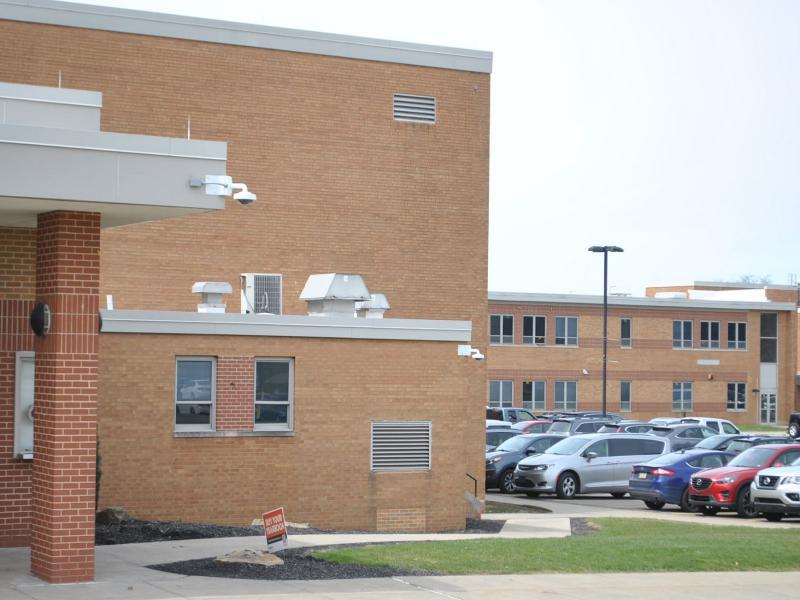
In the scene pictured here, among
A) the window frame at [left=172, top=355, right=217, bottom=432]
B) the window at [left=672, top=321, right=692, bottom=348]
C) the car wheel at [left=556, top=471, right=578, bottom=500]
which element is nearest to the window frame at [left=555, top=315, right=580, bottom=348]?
the window at [left=672, top=321, right=692, bottom=348]

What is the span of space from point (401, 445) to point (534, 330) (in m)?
49.6

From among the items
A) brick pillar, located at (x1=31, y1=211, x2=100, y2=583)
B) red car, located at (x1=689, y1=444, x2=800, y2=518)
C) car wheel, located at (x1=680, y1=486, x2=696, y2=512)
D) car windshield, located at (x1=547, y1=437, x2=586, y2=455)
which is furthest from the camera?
car windshield, located at (x1=547, y1=437, x2=586, y2=455)

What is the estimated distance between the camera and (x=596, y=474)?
34.5m

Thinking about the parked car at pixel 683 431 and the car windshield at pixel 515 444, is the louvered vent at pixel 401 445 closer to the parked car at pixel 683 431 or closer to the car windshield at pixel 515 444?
the car windshield at pixel 515 444

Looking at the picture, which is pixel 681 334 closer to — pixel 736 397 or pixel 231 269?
pixel 736 397

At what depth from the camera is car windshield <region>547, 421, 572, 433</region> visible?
4759cm

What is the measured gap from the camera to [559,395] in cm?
7319

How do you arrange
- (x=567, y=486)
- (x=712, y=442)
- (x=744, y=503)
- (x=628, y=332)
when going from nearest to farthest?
(x=744, y=503), (x=567, y=486), (x=712, y=442), (x=628, y=332)

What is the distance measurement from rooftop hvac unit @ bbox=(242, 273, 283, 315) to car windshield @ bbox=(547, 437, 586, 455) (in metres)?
9.95

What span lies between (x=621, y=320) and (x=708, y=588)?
5999 cm

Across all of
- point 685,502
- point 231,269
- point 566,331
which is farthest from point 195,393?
point 566,331

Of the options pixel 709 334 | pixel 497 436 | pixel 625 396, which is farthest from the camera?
pixel 709 334

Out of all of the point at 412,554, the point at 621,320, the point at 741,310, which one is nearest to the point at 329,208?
the point at 412,554

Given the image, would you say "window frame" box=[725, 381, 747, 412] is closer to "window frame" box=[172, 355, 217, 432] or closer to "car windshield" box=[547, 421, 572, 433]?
"car windshield" box=[547, 421, 572, 433]
